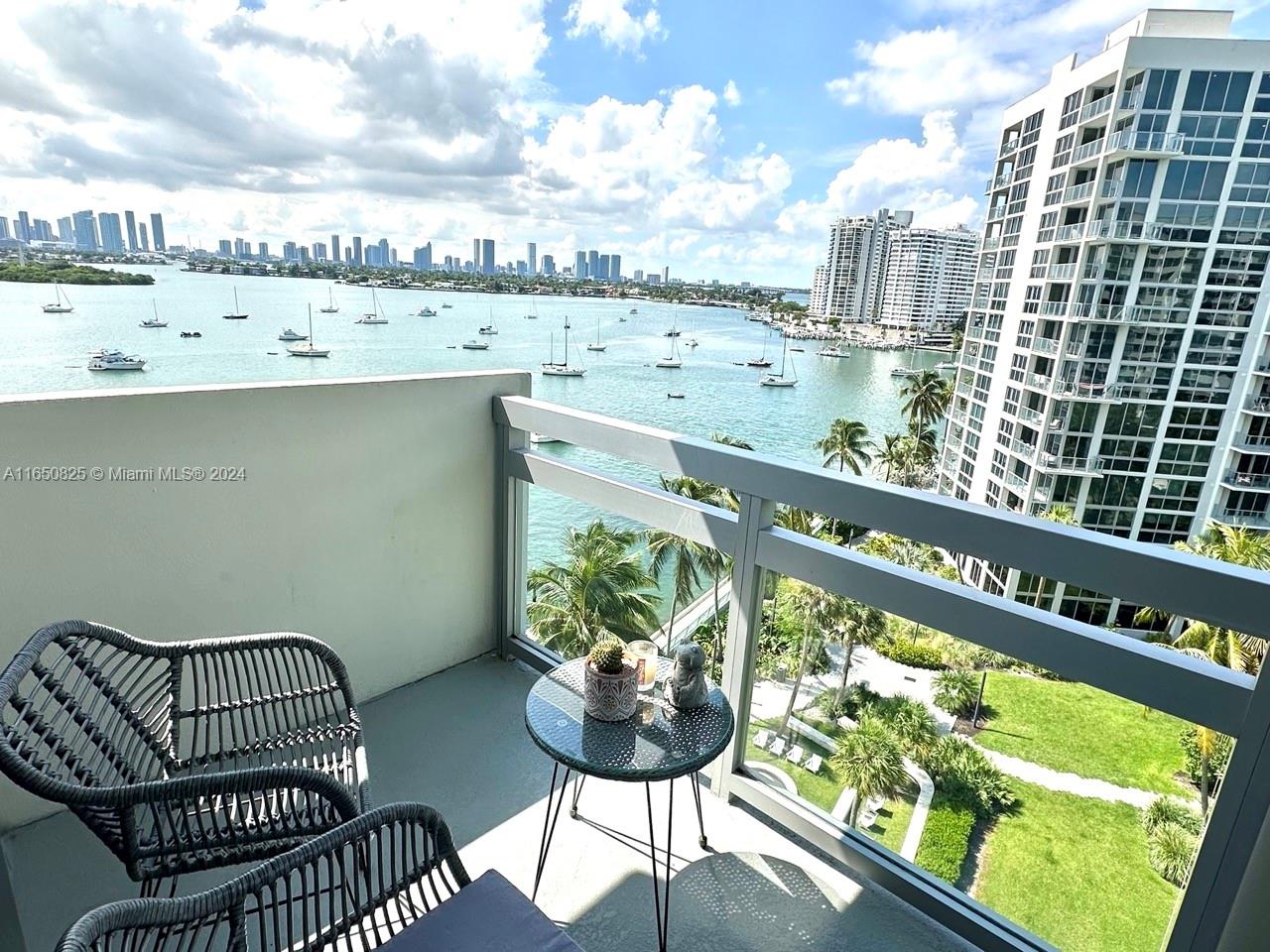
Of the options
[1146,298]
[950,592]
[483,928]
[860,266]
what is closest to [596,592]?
[950,592]

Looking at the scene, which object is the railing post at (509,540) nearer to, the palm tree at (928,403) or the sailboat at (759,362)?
the sailboat at (759,362)

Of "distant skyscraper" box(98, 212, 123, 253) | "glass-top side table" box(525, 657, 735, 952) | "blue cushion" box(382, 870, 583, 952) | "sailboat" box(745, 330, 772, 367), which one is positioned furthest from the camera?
"sailboat" box(745, 330, 772, 367)

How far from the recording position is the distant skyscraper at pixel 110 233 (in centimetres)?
423

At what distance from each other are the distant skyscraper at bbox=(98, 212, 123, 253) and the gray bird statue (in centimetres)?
471

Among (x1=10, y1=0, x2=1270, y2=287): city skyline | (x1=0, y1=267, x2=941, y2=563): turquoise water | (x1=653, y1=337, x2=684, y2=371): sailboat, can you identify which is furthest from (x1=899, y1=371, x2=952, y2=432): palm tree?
(x1=653, y1=337, x2=684, y2=371): sailboat

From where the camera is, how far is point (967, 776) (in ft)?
9.84

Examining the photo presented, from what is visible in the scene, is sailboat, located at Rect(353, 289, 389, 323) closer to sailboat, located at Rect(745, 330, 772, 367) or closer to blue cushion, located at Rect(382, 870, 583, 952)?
blue cushion, located at Rect(382, 870, 583, 952)

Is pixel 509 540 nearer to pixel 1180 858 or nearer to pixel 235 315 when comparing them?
pixel 1180 858

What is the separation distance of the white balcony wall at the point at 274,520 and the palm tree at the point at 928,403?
2997cm

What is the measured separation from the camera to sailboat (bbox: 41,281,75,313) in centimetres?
423

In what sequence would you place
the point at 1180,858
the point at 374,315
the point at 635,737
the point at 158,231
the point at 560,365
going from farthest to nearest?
the point at 560,365 < the point at 374,315 < the point at 158,231 < the point at 635,737 < the point at 1180,858

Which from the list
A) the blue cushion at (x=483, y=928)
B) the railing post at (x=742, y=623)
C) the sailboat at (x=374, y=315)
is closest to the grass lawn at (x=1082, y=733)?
the railing post at (x=742, y=623)

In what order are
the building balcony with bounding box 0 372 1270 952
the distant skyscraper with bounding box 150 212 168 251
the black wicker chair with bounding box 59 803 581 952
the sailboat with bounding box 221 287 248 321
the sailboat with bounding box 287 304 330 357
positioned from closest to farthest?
the black wicker chair with bounding box 59 803 581 952, the building balcony with bounding box 0 372 1270 952, the distant skyscraper with bounding box 150 212 168 251, the sailboat with bounding box 221 287 248 321, the sailboat with bounding box 287 304 330 357

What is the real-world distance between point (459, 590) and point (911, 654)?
194 cm
